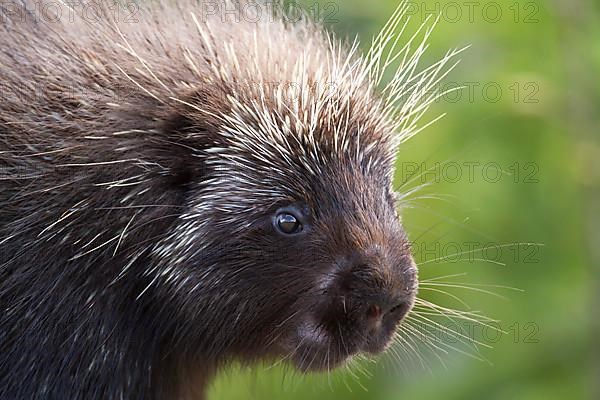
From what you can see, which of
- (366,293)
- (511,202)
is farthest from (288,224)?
(511,202)

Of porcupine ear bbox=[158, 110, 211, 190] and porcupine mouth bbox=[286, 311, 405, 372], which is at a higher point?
porcupine ear bbox=[158, 110, 211, 190]

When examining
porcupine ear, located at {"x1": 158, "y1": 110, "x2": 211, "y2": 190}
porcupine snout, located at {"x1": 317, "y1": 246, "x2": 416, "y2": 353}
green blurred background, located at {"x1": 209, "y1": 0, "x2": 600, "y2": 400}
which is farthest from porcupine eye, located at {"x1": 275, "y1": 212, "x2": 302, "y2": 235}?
green blurred background, located at {"x1": 209, "y1": 0, "x2": 600, "y2": 400}

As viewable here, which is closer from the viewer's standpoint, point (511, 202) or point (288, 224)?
point (288, 224)

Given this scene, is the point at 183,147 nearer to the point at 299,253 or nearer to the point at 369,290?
the point at 299,253

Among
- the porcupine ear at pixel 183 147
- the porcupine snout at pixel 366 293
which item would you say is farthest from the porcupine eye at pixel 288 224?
the porcupine ear at pixel 183 147

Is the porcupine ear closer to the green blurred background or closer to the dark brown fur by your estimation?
the dark brown fur

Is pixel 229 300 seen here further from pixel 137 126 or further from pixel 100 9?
A: pixel 100 9

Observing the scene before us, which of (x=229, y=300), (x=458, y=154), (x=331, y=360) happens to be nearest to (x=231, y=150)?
(x=229, y=300)
